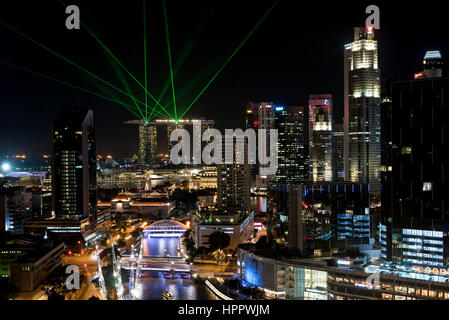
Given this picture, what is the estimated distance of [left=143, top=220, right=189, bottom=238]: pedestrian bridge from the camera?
1908 centimetres

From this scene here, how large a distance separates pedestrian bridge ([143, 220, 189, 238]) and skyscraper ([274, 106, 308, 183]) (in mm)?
14414

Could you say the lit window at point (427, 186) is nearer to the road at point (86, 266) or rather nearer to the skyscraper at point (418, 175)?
the skyscraper at point (418, 175)

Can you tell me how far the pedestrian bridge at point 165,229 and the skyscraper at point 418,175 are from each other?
10696mm

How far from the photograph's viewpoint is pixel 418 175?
10.5 m

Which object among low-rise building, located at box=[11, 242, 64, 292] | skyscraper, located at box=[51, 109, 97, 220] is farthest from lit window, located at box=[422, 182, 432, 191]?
skyscraper, located at box=[51, 109, 97, 220]

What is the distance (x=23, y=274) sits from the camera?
9977mm

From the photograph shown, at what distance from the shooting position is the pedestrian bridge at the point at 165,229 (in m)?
19.1

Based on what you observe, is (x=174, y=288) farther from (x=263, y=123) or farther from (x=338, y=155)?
(x=263, y=123)

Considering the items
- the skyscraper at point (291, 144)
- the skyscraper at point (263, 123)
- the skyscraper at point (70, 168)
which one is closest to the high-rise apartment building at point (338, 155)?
the skyscraper at point (291, 144)

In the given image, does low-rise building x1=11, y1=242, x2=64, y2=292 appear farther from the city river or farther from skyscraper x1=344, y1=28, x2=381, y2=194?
skyscraper x1=344, y1=28, x2=381, y2=194

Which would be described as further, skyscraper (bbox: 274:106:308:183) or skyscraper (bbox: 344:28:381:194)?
skyscraper (bbox: 274:106:308:183)

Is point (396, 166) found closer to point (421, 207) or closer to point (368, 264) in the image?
point (421, 207)
